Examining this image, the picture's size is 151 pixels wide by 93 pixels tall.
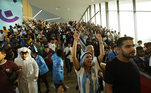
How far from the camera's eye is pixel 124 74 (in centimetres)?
175

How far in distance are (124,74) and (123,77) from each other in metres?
0.04

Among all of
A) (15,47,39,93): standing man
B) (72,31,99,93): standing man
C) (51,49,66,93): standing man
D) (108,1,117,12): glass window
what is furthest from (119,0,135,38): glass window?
(72,31,99,93): standing man

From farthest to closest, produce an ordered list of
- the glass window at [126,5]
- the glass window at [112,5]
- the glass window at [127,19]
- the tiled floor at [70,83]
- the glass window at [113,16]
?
the glass window at [112,5] → the glass window at [113,16] → the glass window at [126,5] → the glass window at [127,19] → the tiled floor at [70,83]

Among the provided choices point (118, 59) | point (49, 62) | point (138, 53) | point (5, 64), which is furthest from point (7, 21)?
point (118, 59)

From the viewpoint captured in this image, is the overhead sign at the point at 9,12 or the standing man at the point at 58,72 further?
the overhead sign at the point at 9,12

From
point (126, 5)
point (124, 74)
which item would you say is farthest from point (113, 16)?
point (124, 74)

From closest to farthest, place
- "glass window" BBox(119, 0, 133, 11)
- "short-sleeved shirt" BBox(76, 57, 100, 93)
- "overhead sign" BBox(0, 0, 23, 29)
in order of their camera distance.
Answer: "short-sleeved shirt" BBox(76, 57, 100, 93) → "overhead sign" BBox(0, 0, 23, 29) → "glass window" BBox(119, 0, 133, 11)

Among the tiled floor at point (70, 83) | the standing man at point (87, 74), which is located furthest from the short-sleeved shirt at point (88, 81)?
the tiled floor at point (70, 83)

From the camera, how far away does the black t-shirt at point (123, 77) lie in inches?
69.0

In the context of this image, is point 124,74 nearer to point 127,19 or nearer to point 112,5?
point 127,19

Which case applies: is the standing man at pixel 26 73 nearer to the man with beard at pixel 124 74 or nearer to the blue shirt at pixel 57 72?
the blue shirt at pixel 57 72

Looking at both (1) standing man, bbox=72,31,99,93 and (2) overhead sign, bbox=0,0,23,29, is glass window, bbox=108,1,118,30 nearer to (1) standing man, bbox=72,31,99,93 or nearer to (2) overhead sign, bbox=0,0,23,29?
(2) overhead sign, bbox=0,0,23,29

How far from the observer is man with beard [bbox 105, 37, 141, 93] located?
1754mm

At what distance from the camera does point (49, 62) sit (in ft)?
17.6
